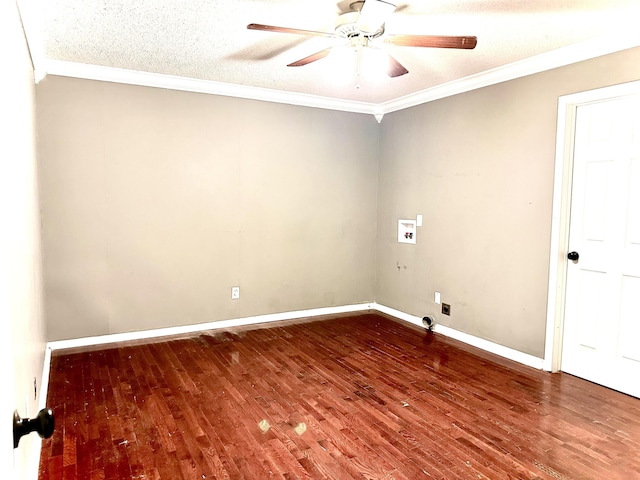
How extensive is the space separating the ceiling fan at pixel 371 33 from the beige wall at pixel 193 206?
71.6 inches

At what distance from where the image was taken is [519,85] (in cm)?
359

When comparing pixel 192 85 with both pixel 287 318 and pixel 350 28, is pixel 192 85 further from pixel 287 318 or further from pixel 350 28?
pixel 287 318

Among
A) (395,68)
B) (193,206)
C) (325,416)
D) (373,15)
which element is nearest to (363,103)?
(395,68)

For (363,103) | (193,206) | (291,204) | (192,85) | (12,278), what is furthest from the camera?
(363,103)

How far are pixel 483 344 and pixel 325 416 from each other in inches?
77.6

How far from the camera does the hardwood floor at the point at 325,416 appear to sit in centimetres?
221

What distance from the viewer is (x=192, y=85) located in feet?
13.6

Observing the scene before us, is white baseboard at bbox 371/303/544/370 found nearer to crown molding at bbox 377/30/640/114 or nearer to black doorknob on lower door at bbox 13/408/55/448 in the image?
crown molding at bbox 377/30/640/114

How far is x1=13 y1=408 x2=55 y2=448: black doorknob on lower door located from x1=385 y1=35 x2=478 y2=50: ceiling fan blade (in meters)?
2.41

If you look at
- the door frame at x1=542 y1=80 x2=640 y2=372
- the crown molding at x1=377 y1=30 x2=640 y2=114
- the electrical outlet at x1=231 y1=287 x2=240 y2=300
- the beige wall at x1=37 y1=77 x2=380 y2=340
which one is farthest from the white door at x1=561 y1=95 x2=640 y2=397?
the electrical outlet at x1=231 y1=287 x2=240 y2=300

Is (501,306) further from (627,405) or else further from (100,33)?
(100,33)

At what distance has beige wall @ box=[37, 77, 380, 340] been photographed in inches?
149

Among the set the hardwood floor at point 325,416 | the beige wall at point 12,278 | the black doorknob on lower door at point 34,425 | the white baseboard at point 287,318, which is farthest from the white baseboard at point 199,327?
the black doorknob on lower door at point 34,425

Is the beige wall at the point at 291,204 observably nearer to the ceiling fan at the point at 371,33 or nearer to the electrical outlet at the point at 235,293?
the electrical outlet at the point at 235,293
